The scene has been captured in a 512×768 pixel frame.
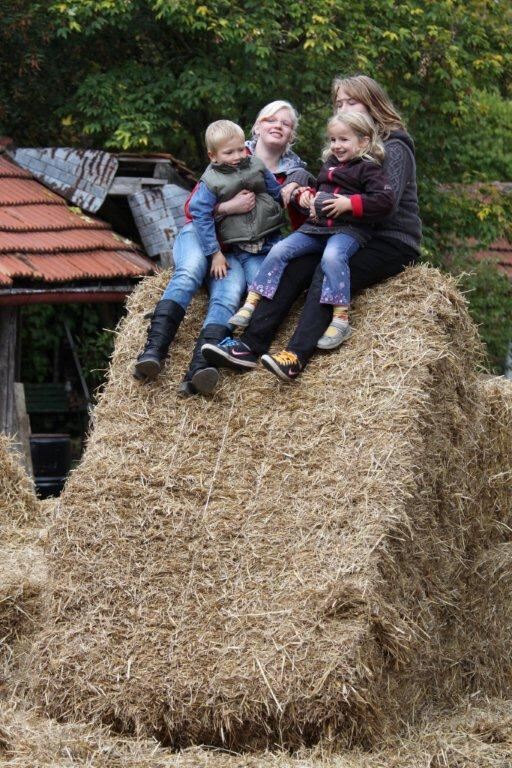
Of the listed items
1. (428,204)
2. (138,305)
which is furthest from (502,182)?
(138,305)

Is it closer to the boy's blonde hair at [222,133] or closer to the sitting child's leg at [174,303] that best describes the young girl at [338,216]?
the sitting child's leg at [174,303]

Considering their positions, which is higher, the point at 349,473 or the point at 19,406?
the point at 349,473

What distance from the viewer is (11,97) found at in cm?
1391

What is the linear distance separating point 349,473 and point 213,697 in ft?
3.49

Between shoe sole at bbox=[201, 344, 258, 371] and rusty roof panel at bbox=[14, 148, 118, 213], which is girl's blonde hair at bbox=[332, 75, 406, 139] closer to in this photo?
Answer: shoe sole at bbox=[201, 344, 258, 371]

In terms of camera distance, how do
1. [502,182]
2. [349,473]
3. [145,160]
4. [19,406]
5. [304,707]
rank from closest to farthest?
[304,707], [349,473], [19,406], [145,160], [502,182]

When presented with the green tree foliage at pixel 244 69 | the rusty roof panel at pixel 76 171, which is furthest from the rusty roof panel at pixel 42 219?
the green tree foliage at pixel 244 69

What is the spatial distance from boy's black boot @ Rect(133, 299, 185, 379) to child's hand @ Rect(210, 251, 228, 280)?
0.90ft

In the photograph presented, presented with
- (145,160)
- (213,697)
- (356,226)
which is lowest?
(145,160)

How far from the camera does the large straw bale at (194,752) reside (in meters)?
4.77

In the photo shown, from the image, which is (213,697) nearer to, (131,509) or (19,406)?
(131,509)

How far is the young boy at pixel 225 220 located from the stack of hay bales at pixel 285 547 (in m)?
0.33

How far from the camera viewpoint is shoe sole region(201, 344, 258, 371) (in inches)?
230

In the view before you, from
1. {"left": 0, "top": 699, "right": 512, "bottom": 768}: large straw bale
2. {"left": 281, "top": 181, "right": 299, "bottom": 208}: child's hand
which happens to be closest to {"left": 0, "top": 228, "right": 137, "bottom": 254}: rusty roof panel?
{"left": 281, "top": 181, "right": 299, "bottom": 208}: child's hand
